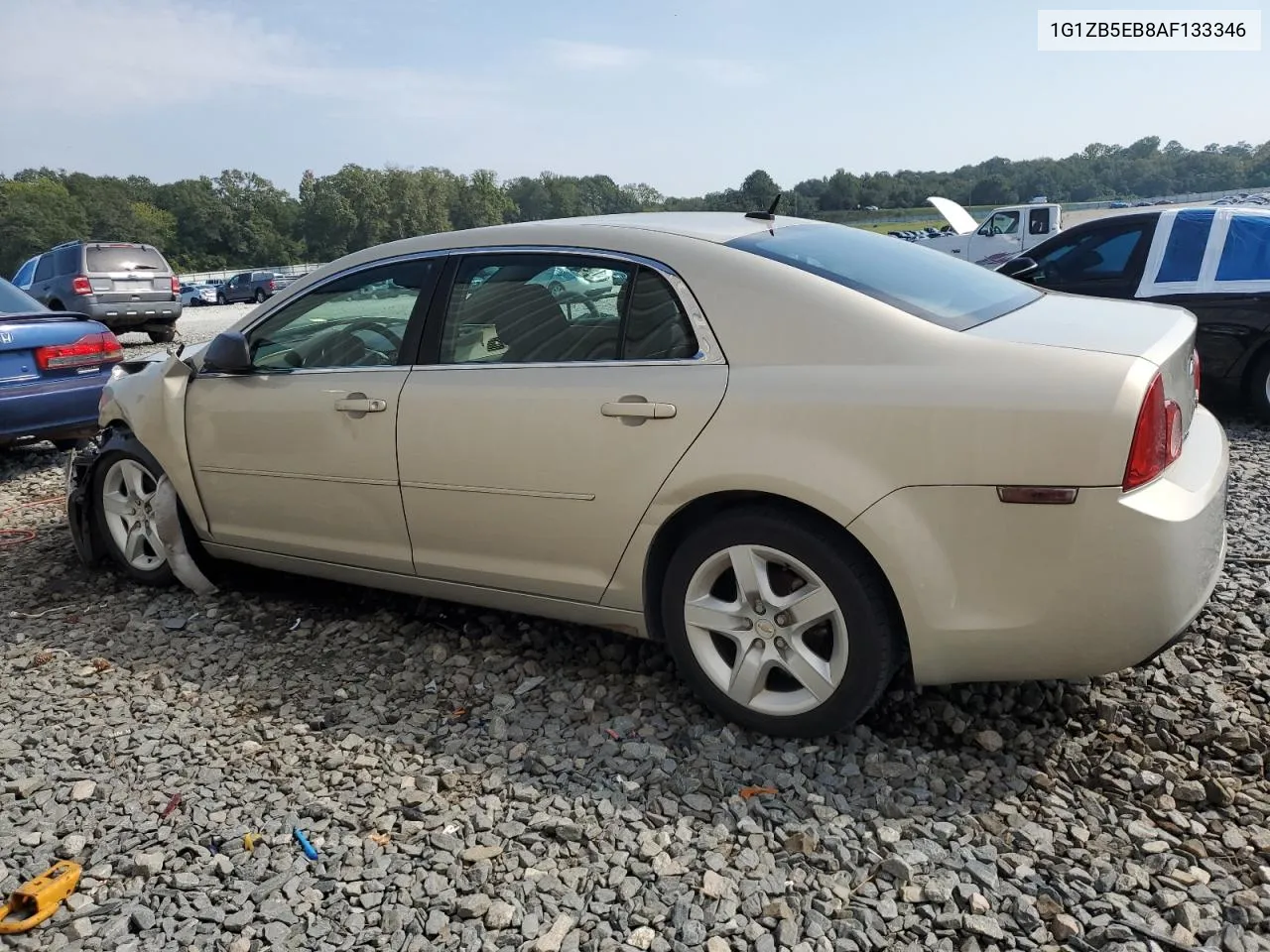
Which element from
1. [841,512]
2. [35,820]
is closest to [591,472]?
[841,512]

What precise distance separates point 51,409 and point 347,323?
3954 millimetres

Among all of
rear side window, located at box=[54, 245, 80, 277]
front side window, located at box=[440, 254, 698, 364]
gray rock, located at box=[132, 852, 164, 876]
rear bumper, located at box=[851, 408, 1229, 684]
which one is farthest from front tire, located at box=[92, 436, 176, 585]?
rear side window, located at box=[54, 245, 80, 277]

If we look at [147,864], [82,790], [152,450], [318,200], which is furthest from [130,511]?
[318,200]

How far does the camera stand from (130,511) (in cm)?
447

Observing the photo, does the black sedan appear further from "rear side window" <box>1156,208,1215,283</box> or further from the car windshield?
the car windshield

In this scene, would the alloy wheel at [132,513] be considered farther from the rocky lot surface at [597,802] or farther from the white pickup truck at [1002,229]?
the white pickup truck at [1002,229]

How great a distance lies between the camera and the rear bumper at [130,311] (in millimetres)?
15172

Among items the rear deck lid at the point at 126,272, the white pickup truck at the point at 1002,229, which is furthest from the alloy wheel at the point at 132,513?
the white pickup truck at the point at 1002,229

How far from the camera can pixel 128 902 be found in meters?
2.33

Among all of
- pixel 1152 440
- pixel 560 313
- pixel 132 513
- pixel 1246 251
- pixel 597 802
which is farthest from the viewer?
pixel 1246 251

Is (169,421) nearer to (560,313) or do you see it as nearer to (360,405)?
(360,405)

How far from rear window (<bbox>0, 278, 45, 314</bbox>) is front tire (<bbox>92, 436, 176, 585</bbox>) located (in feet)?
10.3

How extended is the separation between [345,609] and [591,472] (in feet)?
5.65

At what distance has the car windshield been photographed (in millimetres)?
6781
